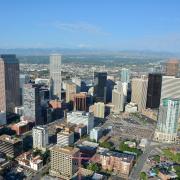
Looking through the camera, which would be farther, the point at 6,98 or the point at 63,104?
the point at 63,104

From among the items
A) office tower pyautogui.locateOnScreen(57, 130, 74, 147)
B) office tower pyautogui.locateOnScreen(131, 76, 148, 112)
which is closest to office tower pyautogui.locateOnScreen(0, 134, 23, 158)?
Result: office tower pyautogui.locateOnScreen(57, 130, 74, 147)

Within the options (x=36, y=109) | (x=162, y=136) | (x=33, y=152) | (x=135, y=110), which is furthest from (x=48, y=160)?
(x=135, y=110)

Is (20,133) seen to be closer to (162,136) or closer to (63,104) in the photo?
(63,104)

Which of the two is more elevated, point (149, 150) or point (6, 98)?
point (6, 98)

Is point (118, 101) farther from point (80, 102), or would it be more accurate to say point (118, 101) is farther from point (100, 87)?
point (80, 102)

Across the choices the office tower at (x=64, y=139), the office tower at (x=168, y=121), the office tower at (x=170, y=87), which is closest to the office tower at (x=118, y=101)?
the office tower at (x=170, y=87)

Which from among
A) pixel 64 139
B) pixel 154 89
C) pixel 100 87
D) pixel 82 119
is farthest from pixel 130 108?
pixel 64 139

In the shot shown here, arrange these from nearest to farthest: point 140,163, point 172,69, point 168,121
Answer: point 140,163 < point 168,121 < point 172,69
